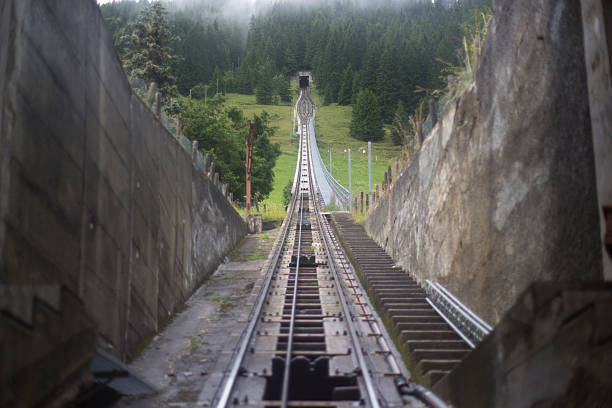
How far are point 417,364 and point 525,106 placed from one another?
162 inches

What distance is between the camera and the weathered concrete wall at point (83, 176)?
14.6 feet

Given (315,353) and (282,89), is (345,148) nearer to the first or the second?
(282,89)

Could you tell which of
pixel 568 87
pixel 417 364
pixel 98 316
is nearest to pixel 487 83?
pixel 568 87

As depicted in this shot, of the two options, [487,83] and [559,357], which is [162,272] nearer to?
[487,83]

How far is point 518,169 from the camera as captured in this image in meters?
6.51

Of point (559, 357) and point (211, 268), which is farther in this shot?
point (211, 268)

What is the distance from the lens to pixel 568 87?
5.40 m

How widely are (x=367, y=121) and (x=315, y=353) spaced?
89.3m

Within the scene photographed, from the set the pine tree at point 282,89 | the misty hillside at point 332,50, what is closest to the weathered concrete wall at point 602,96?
Result: the misty hillside at point 332,50

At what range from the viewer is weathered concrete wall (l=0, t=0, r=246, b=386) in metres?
4.44

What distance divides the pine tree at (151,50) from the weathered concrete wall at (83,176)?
948 inches

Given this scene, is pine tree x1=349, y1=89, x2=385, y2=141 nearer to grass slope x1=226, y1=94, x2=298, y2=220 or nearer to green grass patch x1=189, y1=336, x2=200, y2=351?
grass slope x1=226, y1=94, x2=298, y2=220

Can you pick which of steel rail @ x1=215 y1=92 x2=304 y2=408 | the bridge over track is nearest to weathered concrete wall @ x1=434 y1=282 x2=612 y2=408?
the bridge over track

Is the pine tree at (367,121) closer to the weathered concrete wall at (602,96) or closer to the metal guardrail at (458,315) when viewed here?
the metal guardrail at (458,315)
